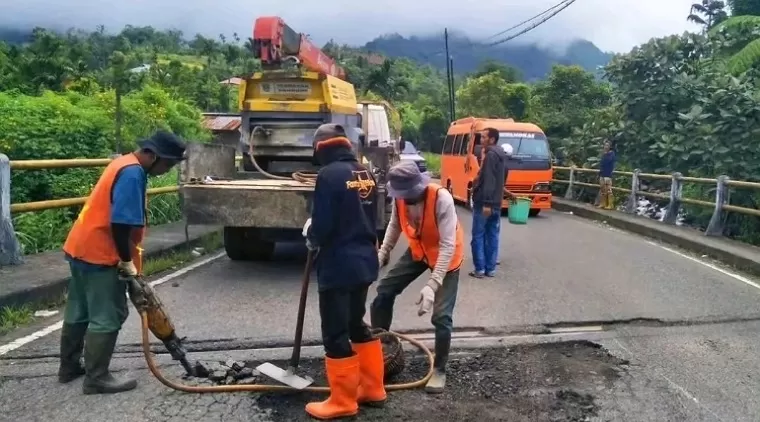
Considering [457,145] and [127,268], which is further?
[457,145]

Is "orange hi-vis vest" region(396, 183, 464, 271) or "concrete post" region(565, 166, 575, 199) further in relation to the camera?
"concrete post" region(565, 166, 575, 199)

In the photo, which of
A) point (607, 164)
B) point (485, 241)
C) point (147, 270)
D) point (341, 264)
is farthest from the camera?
point (607, 164)

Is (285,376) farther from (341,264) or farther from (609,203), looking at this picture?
(609,203)

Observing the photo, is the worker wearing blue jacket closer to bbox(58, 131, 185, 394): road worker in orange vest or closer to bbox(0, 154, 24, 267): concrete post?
bbox(58, 131, 185, 394): road worker in orange vest

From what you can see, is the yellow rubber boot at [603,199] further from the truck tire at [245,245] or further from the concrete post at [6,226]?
the concrete post at [6,226]

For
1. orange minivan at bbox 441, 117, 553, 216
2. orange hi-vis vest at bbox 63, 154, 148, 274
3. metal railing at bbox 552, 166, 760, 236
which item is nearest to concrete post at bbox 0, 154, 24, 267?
orange hi-vis vest at bbox 63, 154, 148, 274

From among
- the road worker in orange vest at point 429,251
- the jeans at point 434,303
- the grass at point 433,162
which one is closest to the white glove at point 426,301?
the road worker in orange vest at point 429,251

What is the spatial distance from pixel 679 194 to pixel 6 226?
11389 millimetres

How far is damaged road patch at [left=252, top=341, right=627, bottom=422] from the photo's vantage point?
463cm

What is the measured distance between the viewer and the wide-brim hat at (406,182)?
195 inches

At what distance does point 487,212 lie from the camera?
30.0 feet

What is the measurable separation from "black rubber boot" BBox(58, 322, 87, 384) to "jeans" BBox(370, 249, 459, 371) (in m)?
1.92

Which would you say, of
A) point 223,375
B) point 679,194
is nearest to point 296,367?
point 223,375

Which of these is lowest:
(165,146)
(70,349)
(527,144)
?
(70,349)
